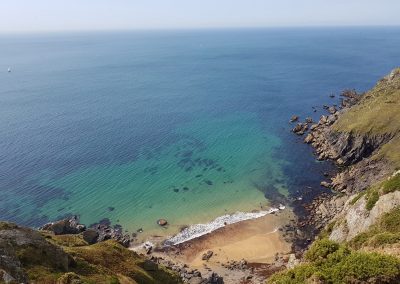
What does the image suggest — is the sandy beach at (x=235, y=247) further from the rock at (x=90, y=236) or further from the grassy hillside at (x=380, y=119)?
the grassy hillside at (x=380, y=119)

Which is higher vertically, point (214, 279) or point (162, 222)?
point (162, 222)

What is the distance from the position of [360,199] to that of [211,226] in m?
34.0

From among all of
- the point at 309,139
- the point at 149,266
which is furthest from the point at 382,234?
the point at 309,139

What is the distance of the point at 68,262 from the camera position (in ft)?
136

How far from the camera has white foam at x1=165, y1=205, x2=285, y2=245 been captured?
75.3 metres

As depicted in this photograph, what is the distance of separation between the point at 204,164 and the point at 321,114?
61939 millimetres

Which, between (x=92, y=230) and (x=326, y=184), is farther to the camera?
(x=326, y=184)

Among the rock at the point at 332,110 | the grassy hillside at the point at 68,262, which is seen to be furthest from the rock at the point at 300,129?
the grassy hillside at the point at 68,262

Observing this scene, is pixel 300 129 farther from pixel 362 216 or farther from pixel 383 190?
pixel 362 216

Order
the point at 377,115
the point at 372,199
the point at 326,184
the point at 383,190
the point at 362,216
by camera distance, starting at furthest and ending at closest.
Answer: the point at 377,115
the point at 326,184
the point at 372,199
the point at 383,190
the point at 362,216

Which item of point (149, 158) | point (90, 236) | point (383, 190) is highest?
point (383, 190)

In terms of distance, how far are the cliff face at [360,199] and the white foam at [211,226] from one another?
1253 cm

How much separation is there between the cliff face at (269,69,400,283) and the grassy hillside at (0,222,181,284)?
863 inches

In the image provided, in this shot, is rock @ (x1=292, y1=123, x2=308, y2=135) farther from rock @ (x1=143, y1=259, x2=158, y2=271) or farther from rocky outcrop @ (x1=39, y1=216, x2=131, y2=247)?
rock @ (x1=143, y1=259, x2=158, y2=271)
